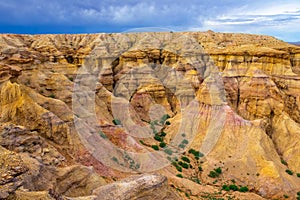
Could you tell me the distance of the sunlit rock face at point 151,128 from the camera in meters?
16.5

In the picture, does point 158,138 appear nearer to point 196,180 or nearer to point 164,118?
point 164,118

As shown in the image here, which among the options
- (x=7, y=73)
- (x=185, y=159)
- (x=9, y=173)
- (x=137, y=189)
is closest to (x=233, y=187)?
(x=185, y=159)

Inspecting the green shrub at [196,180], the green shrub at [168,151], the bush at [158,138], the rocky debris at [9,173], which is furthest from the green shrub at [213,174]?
the rocky debris at [9,173]

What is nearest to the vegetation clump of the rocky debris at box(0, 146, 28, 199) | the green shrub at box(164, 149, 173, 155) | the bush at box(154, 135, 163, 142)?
the green shrub at box(164, 149, 173, 155)

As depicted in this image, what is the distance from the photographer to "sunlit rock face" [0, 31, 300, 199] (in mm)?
16453

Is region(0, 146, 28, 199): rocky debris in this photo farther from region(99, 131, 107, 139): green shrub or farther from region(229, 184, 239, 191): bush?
region(229, 184, 239, 191): bush

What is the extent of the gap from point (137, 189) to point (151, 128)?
26508mm

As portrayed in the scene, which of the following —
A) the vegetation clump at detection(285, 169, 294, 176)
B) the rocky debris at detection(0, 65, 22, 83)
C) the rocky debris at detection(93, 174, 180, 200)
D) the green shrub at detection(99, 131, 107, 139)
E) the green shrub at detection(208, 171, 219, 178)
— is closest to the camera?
the rocky debris at detection(93, 174, 180, 200)

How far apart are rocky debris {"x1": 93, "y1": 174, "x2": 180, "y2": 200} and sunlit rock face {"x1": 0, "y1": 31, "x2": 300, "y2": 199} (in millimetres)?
51

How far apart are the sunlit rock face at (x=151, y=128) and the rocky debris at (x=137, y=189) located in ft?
0.17

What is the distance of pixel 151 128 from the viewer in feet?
136

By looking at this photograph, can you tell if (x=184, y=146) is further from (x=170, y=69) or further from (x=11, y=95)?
(x=170, y=69)

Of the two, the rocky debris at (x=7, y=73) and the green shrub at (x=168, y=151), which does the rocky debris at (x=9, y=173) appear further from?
the green shrub at (x=168, y=151)

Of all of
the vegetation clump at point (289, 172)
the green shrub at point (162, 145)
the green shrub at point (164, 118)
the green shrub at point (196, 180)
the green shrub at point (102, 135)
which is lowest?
the green shrub at point (196, 180)
